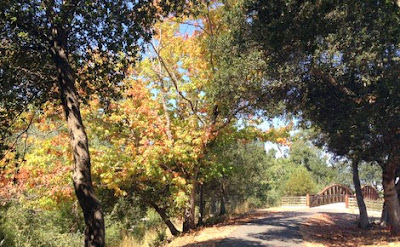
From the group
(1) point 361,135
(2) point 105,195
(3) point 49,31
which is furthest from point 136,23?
(2) point 105,195

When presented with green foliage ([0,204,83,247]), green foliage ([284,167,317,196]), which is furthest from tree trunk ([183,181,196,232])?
green foliage ([284,167,317,196])

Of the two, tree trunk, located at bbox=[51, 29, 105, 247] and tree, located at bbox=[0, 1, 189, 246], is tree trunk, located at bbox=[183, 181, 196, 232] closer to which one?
tree, located at bbox=[0, 1, 189, 246]

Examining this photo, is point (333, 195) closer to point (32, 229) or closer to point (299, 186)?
point (299, 186)

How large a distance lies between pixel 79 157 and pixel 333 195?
37.7 meters

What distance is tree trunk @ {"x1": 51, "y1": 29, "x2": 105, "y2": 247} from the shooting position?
5875 millimetres

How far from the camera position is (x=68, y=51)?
25.1ft

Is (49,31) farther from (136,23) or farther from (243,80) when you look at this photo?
(243,80)

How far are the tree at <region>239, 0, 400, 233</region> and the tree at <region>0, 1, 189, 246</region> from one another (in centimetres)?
321

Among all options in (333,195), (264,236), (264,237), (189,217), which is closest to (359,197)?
(264,236)

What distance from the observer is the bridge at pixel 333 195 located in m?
33.5

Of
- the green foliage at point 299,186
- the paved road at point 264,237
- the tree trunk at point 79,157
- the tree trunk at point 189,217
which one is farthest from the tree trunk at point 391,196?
the green foliage at point 299,186

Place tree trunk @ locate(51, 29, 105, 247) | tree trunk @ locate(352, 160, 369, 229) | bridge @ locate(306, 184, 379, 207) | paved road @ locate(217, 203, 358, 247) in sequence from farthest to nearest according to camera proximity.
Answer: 1. bridge @ locate(306, 184, 379, 207)
2. tree trunk @ locate(352, 160, 369, 229)
3. paved road @ locate(217, 203, 358, 247)
4. tree trunk @ locate(51, 29, 105, 247)

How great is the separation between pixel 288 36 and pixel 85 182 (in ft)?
21.3

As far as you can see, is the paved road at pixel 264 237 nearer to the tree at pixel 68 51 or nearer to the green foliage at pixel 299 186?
the tree at pixel 68 51
